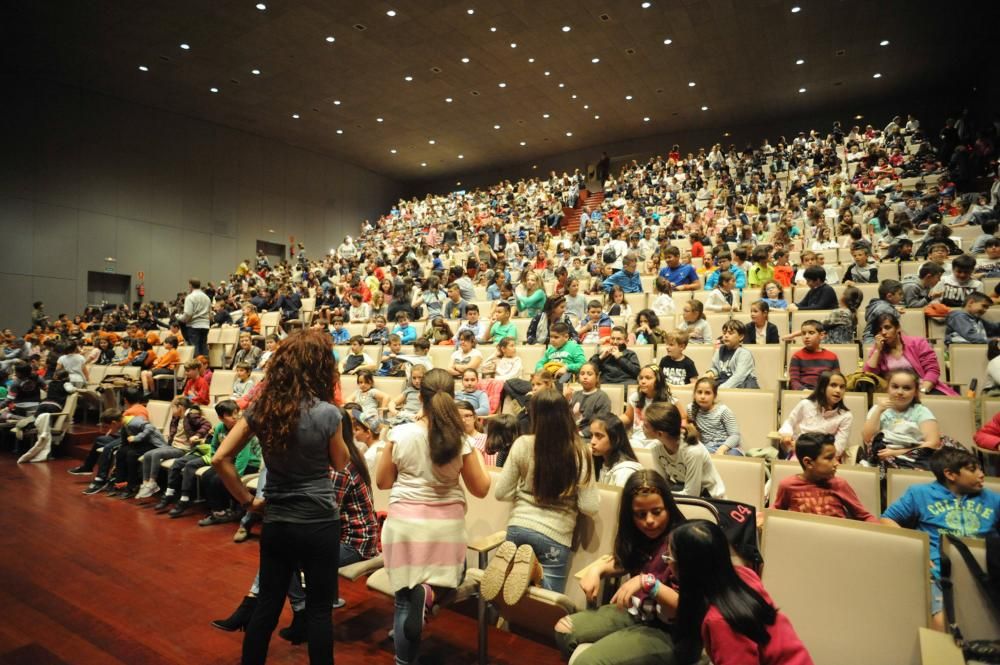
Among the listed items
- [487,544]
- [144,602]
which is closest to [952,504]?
[487,544]

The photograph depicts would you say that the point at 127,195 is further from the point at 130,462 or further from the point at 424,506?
the point at 424,506

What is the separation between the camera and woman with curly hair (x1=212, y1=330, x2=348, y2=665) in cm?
164

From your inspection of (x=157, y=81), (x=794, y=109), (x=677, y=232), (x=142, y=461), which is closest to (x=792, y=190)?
(x=677, y=232)

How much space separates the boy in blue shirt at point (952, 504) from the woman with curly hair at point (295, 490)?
6.75 ft

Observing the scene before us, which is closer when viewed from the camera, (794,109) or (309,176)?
(794,109)

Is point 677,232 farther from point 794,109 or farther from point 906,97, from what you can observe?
point 906,97

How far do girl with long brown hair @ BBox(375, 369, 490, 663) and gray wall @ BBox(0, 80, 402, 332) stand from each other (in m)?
15.1

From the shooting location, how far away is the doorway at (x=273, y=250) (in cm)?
1781

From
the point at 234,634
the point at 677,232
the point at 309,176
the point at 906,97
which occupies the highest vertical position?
the point at 906,97

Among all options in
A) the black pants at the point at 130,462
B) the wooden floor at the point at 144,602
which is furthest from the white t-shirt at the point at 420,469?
the black pants at the point at 130,462

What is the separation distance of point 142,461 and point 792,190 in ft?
36.6

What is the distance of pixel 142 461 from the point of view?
4.57 m

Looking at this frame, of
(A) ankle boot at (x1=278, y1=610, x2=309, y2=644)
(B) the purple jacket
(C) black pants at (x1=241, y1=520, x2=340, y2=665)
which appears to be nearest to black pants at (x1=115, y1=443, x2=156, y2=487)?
(A) ankle boot at (x1=278, y1=610, x2=309, y2=644)

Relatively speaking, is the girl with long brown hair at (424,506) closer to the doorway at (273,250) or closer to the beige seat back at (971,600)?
the beige seat back at (971,600)
